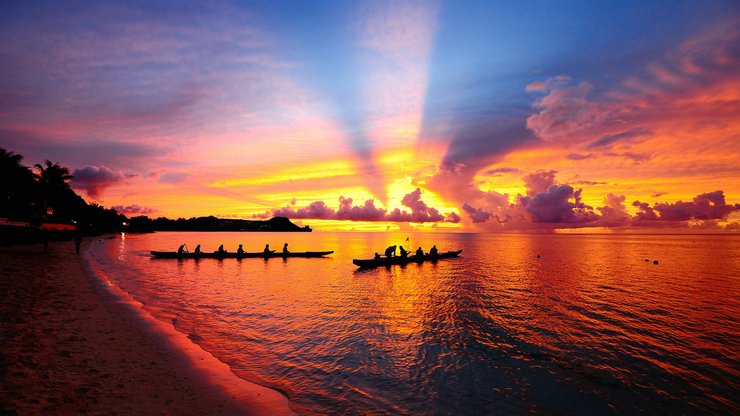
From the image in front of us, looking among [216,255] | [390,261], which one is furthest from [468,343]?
[216,255]

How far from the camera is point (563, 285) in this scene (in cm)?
3419

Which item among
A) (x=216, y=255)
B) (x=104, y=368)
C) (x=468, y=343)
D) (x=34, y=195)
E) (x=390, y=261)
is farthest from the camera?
(x=34, y=195)

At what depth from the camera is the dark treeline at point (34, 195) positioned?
174 ft

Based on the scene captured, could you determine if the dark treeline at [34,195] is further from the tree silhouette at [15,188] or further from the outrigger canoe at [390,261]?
the outrigger canoe at [390,261]

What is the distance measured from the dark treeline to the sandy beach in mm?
54019

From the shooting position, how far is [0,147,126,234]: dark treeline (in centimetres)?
5291

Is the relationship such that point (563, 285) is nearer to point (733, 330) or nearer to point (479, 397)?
point (733, 330)

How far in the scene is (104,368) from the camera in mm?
9539

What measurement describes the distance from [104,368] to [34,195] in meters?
80.1

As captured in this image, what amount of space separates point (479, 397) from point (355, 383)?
4.07 m

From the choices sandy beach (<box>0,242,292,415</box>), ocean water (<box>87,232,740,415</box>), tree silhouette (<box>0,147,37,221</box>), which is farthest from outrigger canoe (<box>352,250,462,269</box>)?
tree silhouette (<box>0,147,37,221</box>)

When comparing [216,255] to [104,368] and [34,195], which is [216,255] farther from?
[104,368]

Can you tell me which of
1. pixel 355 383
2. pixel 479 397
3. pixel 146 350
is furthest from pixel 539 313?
pixel 146 350

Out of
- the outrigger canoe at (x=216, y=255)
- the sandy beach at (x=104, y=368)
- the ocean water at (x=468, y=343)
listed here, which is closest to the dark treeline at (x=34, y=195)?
the outrigger canoe at (x=216, y=255)
